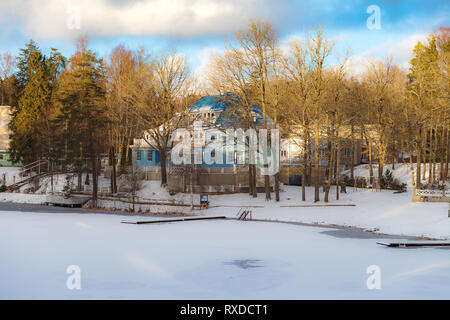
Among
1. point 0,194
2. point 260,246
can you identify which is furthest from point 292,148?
point 260,246

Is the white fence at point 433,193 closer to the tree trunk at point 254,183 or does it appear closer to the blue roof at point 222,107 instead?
the tree trunk at point 254,183

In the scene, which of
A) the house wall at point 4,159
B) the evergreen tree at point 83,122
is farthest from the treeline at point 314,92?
the house wall at point 4,159

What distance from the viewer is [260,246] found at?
58.4 feet

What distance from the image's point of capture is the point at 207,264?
1432 cm

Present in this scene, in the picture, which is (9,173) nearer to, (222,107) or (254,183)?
(222,107)

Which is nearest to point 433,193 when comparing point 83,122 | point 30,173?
point 83,122

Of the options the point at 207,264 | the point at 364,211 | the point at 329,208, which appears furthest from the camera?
the point at 329,208

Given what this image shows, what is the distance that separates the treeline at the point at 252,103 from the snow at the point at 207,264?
16.3 metres

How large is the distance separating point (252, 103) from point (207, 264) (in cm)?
2758

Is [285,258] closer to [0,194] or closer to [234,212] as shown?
[234,212]

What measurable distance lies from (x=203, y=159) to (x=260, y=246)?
87.5 feet

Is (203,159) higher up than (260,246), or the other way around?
(203,159)

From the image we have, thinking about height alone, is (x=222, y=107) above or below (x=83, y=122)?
above

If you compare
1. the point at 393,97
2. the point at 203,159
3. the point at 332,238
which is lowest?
the point at 332,238
